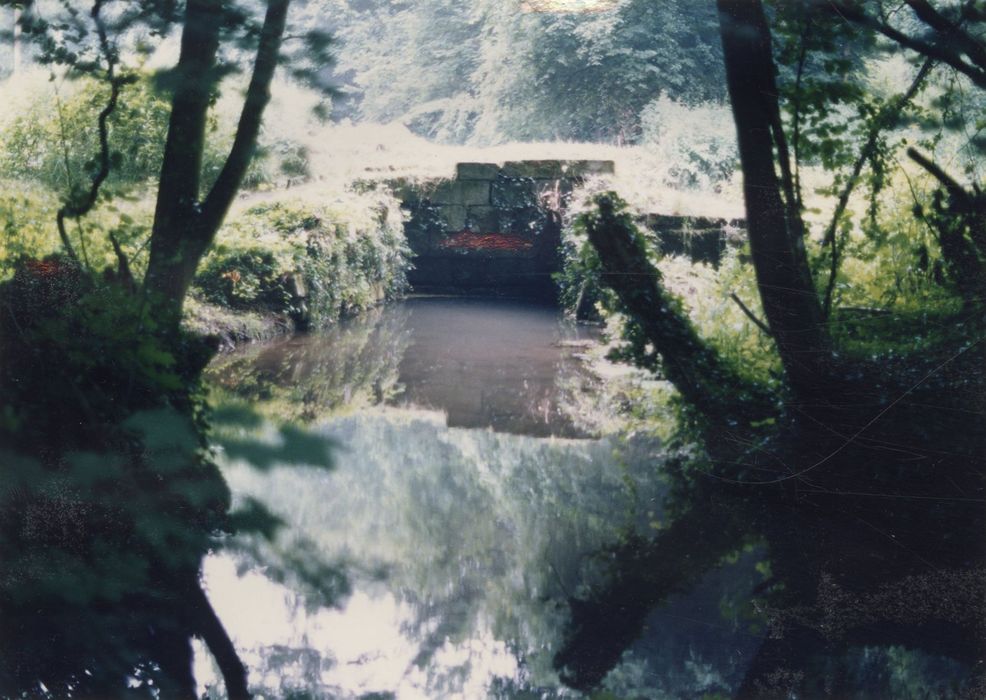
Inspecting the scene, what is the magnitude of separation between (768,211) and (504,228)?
0.49 m

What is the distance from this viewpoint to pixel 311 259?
1.69 metres

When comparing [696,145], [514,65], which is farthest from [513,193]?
[696,145]

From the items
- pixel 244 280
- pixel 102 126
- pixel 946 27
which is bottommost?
pixel 244 280

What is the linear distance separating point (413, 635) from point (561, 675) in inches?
11.2

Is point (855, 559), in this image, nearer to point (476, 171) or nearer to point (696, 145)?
point (696, 145)

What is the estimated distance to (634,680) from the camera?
4.83 ft

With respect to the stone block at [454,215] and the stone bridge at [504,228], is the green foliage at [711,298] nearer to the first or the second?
the stone bridge at [504,228]

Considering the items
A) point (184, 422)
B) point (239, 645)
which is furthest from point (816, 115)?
point (239, 645)

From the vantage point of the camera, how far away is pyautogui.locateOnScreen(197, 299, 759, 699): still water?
4.90 feet

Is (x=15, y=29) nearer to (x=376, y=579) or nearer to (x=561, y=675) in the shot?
(x=376, y=579)

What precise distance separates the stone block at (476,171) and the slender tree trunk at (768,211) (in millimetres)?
458

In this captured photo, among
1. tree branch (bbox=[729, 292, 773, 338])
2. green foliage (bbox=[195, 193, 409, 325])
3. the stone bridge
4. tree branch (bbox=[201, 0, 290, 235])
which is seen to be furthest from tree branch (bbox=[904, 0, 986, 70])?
tree branch (bbox=[201, 0, 290, 235])

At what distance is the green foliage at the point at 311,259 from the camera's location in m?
1.59

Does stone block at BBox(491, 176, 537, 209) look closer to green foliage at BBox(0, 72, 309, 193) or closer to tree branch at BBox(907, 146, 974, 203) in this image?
green foliage at BBox(0, 72, 309, 193)
